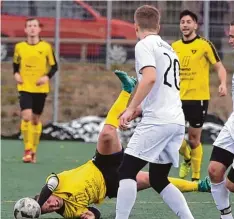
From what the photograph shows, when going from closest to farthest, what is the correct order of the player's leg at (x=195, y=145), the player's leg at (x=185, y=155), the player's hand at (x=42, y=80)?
the player's leg at (x=195, y=145) → the player's leg at (x=185, y=155) → the player's hand at (x=42, y=80)

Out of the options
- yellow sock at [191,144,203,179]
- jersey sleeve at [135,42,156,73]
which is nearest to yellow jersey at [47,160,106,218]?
jersey sleeve at [135,42,156,73]

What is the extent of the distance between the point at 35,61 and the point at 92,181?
5.53 m

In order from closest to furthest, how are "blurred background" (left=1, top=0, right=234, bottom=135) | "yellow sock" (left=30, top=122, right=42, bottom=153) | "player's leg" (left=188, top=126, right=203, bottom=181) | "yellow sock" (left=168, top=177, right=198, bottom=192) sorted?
"yellow sock" (left=168, top=177, right=198, bottom=192) → "player's leg" (left=188, top=126, right=203, bottom=181) → "yellow sock" (left=30, top=122, right=42, bottom=153) → "blurred background" (left=1, top=0, right=234, bottom=135)

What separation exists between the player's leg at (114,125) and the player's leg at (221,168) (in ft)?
3.08

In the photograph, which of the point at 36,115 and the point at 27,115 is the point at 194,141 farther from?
the point at 36,115

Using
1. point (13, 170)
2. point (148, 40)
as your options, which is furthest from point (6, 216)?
point (13, 170)

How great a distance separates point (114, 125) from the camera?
7832 mm

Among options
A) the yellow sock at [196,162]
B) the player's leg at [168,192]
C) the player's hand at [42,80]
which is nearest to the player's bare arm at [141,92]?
the player's leg at [168,192]

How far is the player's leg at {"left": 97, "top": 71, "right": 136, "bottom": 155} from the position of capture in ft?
25.2

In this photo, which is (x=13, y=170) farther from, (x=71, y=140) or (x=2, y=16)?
(x=2, y=16)

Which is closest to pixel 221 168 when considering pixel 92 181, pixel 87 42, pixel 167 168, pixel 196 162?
pixel 167 168

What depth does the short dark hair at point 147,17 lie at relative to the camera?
6.85 metres

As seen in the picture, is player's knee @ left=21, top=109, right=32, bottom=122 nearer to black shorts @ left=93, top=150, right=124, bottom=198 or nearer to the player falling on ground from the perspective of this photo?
the player falling on ground

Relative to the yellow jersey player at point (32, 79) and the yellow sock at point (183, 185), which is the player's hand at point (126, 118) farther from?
the yellow jersey player at point (32, 79)
